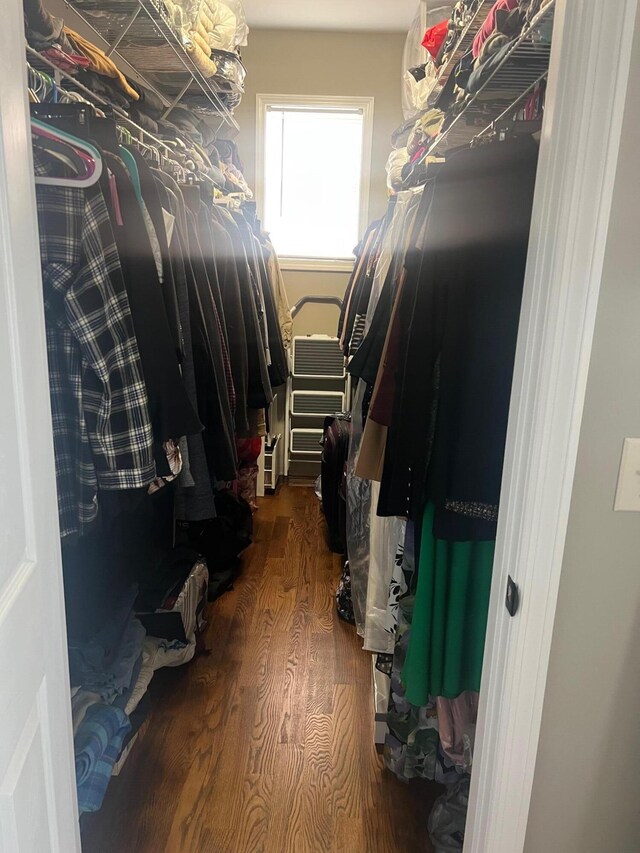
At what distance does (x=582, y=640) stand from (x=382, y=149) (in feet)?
11.3

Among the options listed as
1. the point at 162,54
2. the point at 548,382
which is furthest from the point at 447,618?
the point at 162,54

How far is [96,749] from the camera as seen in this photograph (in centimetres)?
138

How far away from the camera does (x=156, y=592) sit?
192 cm

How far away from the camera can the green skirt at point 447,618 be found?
4.11ft

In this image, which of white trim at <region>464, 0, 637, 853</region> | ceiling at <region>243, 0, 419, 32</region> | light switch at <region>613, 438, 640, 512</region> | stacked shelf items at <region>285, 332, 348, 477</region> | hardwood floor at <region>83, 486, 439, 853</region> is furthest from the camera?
stacked shelf items at <region>285, 332, 348, 477</region>

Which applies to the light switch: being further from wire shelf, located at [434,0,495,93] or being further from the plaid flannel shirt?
wire shelf, located at [434,0,495,93]

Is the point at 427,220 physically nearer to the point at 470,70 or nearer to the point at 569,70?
the point at 470,70

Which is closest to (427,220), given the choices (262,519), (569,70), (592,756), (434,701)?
(569,70)

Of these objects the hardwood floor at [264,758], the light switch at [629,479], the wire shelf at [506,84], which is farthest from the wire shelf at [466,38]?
the hardwood floor at [264,758]

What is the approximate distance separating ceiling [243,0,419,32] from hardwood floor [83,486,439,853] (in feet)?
10.0

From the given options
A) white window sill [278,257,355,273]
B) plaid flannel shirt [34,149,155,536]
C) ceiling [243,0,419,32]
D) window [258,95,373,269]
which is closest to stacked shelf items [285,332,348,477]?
white window sill [278,257,355,273]

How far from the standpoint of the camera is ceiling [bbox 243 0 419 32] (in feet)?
10.3

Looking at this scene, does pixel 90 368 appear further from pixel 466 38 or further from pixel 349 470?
pixel 349 470

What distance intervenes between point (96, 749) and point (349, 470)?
1.35 m
